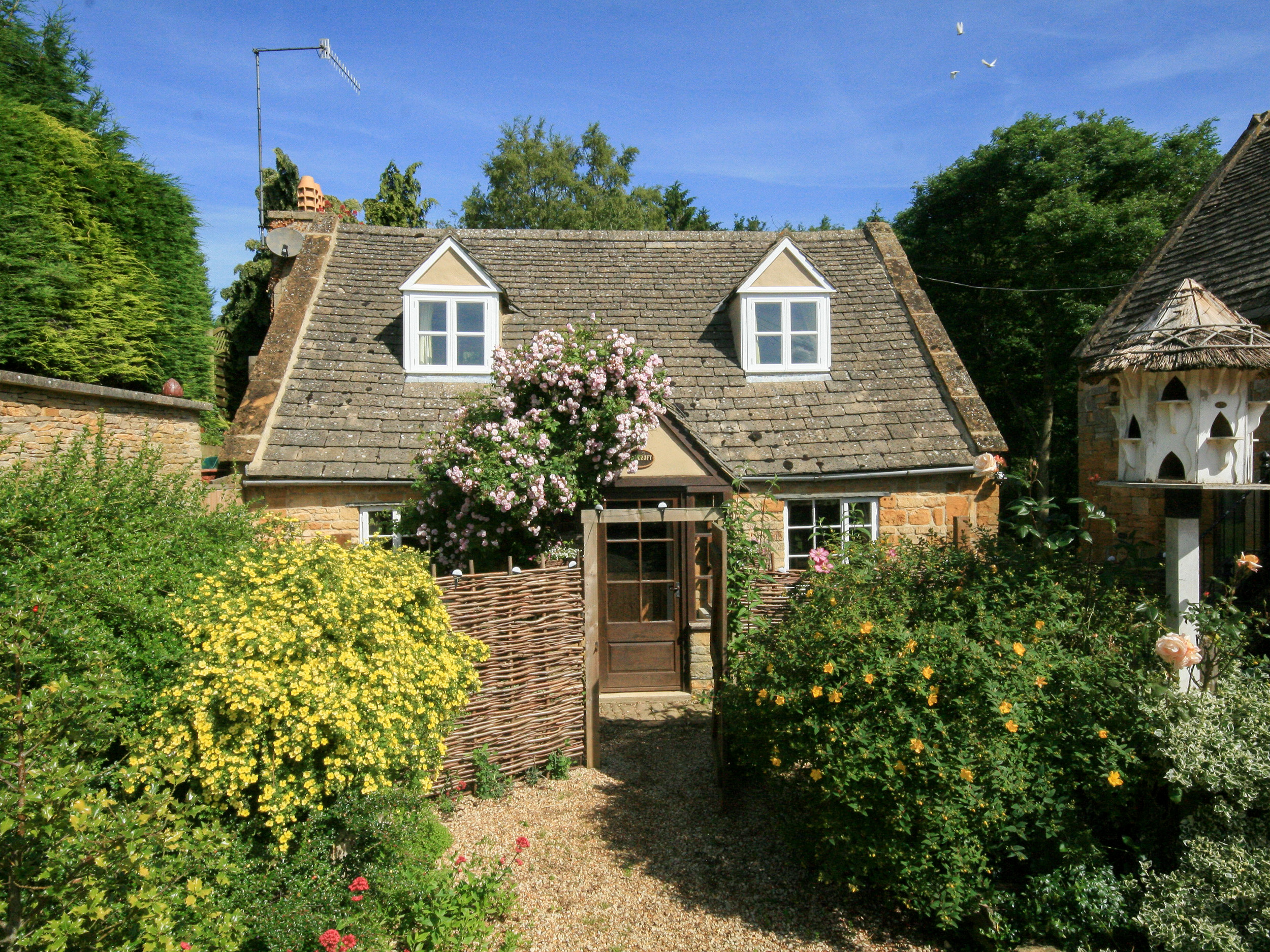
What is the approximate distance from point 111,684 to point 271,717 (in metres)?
0.79

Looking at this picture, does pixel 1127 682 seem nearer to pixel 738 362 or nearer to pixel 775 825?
pixel 775 825

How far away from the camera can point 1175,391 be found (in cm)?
462

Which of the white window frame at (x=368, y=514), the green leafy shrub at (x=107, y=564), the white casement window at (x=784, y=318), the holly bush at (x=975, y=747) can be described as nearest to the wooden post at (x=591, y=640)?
the holly bush at (x=975, y=747)

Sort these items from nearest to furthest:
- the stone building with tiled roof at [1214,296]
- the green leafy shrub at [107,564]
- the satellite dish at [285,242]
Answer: the green leafy shrub at [107,564]
the stone building with tiled roof at [1214,296]
the satellite dish at [285,242]

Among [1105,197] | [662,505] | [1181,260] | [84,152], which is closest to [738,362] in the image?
[662,505]

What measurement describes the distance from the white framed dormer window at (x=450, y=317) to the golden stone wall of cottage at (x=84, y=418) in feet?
9.95

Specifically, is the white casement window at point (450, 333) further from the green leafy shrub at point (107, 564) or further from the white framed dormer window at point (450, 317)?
the green leafy shrub at point (107, 564)

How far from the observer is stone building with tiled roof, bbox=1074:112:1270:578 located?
8164mm

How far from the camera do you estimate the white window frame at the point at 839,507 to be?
1042 centimetres

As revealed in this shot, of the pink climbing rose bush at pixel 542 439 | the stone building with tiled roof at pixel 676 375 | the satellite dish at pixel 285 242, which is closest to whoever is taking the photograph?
the pink climbing rose bush at pixel 542 439

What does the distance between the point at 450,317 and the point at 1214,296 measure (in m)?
9.62

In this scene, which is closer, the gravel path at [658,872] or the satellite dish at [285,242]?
the gravel path at [658,872]

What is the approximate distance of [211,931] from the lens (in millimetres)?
3453

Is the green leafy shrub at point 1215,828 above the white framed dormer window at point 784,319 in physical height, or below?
below
